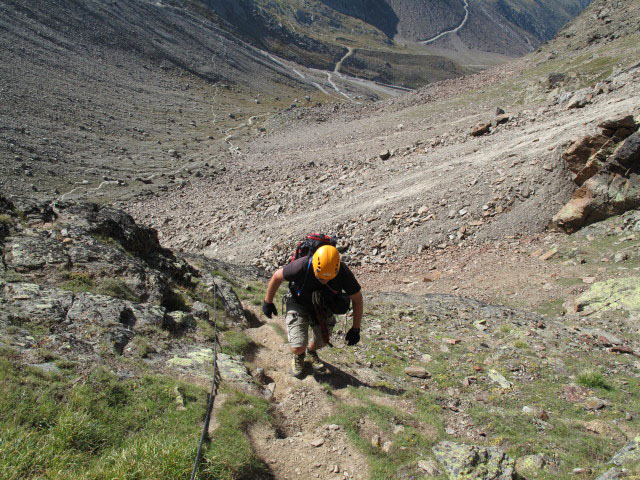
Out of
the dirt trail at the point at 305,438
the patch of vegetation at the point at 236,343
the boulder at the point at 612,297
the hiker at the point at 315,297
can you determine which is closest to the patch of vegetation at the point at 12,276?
the patch of vegetation at the point at 236,343

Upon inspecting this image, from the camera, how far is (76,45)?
209 feet

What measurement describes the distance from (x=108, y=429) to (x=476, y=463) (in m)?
4.00

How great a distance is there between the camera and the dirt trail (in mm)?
4586

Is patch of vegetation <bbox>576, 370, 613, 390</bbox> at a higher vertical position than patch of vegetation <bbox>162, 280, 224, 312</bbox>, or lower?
higher

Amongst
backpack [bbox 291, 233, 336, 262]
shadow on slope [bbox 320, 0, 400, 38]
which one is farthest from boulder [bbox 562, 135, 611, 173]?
shadow on slope [bbox 320, 0, 400, 38]

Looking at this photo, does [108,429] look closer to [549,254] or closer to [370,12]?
[549,254]

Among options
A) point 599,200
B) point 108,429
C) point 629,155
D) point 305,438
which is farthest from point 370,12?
point 108,429

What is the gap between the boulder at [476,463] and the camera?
14.0ft

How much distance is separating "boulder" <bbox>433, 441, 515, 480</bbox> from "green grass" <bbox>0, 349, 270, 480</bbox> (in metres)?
2.13

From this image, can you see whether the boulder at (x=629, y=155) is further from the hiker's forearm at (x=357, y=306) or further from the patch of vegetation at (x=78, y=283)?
the patch of vegetation at (x=78, y=283)

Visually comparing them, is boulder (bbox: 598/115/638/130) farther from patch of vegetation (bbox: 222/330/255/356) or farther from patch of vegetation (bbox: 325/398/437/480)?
patch of vegetation (bbox: 222/330/255/356)

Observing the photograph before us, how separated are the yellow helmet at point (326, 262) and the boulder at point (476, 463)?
2.62m

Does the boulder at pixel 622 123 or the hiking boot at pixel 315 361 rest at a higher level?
the boulder at pixel 622 123

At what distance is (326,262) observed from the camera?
5.62 metres
